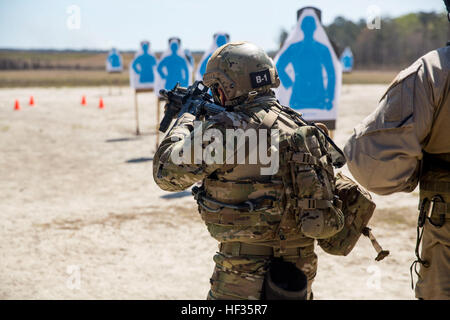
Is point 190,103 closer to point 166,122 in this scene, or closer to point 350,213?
point 166,122

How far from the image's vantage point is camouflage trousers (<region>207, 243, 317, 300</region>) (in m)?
2.49

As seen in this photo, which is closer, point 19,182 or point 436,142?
point 436,142

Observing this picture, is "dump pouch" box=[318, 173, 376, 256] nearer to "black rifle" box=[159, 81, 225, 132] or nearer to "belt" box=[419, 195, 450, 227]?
"belt" box=[419, 195, 450, 227]

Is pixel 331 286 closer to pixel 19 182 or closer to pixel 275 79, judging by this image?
pixel 275 79

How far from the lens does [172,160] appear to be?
247 cm

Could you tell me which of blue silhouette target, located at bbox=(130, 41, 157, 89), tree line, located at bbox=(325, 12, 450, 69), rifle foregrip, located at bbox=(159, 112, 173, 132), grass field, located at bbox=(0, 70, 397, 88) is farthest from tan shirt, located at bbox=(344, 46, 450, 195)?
tree line, located at bbox=(325, 12, 450, 69)

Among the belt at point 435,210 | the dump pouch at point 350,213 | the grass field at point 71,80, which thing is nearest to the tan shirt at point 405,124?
the belt at point 435,210

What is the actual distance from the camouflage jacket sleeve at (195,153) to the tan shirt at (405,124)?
2.12 feet

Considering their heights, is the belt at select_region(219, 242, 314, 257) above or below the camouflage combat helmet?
below

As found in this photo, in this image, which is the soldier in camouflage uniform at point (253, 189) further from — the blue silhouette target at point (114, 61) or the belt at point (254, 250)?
the blue silhouette target at point (114, 61)

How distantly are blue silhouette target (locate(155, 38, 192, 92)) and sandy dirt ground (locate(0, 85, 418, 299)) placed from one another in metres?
1.90

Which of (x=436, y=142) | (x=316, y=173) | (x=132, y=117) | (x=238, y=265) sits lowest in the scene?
(x=132, y=117)

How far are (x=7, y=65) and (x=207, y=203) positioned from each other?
64.9m

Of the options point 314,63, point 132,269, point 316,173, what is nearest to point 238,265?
point 316,173
